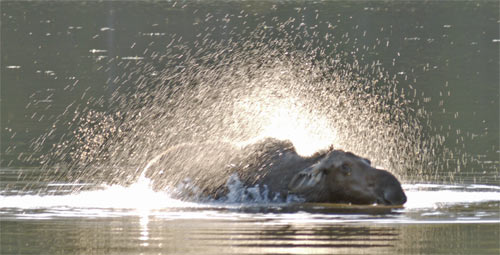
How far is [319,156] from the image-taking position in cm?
1956

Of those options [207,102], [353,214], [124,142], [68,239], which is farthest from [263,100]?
[68,239]

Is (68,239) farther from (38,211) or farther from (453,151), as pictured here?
(453,151)

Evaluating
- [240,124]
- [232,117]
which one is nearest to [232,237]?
[240,124]

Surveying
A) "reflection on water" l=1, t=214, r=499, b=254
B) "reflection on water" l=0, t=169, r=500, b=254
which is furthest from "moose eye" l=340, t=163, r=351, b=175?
"reflection on water" l=1, t=214, r=499, b=254

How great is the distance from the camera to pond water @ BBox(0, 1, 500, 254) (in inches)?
638

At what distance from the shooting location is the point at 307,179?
19156mm

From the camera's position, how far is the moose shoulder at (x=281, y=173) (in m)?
18.9

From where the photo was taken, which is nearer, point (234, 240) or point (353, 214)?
point (234, 240)

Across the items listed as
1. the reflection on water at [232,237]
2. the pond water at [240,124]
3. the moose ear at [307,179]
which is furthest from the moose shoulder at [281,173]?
the reflection on water at [232,237]

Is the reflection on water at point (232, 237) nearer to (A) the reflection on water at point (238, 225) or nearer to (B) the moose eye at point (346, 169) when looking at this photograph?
(A) the reflection on water at point (238, 225)

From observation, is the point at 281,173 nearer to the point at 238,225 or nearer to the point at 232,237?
the point at 238,225

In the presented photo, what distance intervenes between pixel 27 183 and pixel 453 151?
9419 millimetres

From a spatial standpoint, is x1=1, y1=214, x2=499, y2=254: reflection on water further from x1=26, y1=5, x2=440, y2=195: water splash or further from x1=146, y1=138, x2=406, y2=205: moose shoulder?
x1=26, y1=5, x2=440, y2=195: water splash

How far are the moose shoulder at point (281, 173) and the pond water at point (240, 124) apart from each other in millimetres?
256
